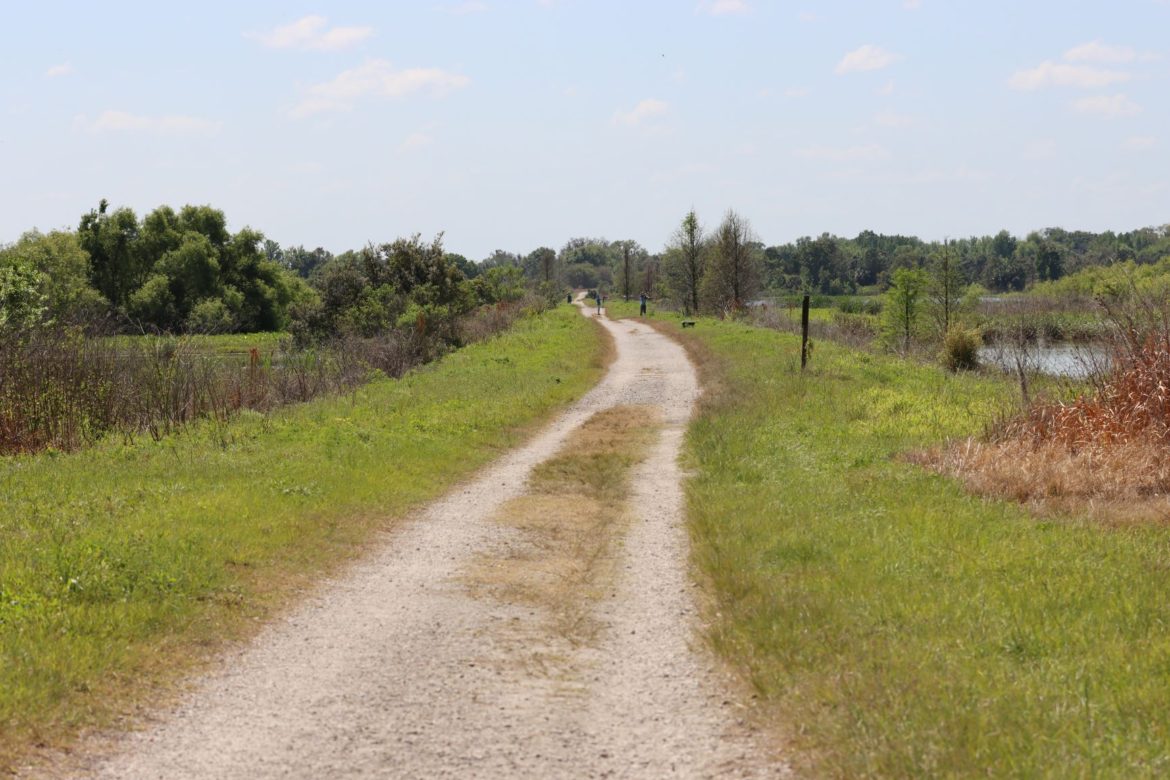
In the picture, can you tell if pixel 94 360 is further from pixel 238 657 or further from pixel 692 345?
pixel 692 345

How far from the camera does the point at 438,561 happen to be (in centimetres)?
941

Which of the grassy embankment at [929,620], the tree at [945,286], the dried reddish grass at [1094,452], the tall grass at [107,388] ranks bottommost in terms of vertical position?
the grassy embankment at [929,620]

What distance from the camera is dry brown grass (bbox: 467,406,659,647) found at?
817 centimetres

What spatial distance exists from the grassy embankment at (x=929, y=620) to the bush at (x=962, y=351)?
23982mm

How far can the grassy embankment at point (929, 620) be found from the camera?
4945mm

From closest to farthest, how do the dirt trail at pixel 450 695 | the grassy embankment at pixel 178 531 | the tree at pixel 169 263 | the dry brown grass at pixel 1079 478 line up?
1. the dirt trail at pixel 450 695
2. the grassy embankment at pixel 178 531
3. the dry brown grass at pixel 1079 478
4. the tree at pixel 169 263

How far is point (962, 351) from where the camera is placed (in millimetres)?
36156

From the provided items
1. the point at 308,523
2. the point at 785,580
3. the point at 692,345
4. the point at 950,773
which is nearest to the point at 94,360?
the point at 308,523

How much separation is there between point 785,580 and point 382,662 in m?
3.30

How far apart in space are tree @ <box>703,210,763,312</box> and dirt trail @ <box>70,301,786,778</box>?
55079 millimetres

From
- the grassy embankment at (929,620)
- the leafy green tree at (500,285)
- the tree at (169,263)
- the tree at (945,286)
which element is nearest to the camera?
the grassy embankment at (929,620)

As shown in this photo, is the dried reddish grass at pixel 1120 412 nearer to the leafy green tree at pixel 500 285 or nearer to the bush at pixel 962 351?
the bush at pixel 962 351

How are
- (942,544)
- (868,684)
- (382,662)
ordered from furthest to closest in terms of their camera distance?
(942,544)
(382,662)
(868,684)

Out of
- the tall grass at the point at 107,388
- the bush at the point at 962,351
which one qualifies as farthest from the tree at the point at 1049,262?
the tall grass at the point at 107,388
